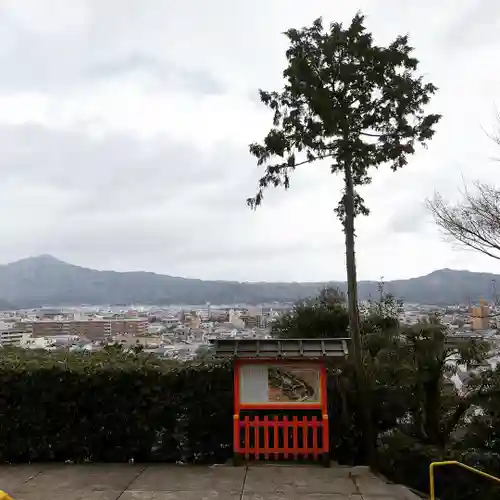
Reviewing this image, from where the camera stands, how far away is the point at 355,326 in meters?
8.19

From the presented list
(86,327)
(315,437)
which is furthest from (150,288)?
(315,437)

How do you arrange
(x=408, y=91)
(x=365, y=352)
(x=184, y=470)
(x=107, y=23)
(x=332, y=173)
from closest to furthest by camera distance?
(x=184, y=470), (x=408, y=91), (x=332, y=173), (x=365, y=352), (x=107, y=23)

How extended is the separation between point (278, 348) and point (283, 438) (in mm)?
1460

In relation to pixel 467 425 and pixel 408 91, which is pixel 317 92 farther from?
pixel 467 425

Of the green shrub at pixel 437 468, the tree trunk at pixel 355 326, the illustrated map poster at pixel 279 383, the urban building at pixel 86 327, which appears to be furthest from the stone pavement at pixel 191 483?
the urban building at pixel 86 327

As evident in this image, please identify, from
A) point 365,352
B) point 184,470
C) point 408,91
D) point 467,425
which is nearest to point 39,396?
point 184,470

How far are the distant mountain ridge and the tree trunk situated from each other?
7.29 metres

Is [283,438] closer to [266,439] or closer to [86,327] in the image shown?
[266,439]

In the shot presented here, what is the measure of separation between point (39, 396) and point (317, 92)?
690 centimetres

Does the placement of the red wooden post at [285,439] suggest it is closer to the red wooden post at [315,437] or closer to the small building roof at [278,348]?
the red wooden post at [315,437]

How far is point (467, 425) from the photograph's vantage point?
330 inches

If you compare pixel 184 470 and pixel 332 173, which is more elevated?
pixel 332 173

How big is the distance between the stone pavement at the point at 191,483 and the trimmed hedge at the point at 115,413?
29 centimetres

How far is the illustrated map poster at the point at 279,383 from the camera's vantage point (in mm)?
7777
